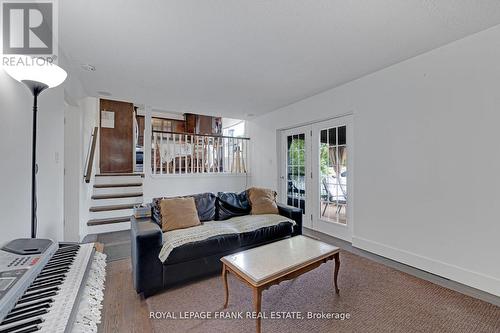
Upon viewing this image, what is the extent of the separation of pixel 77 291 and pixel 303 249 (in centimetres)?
164

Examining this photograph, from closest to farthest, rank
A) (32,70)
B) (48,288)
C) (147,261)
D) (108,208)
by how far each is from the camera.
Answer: (48,288) → (32,70) → (147,261) → (108,208)

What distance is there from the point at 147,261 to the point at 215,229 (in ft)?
2.42

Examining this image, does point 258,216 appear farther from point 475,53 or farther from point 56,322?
point 475,53

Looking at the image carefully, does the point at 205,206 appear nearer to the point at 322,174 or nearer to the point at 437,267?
the point at 322,174

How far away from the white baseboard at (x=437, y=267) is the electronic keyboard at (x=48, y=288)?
119 inches

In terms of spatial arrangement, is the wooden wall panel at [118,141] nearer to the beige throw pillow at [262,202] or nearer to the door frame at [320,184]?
the beige throw pillow at [262,202]

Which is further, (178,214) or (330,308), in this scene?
(178,214)

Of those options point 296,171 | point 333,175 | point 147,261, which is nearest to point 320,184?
point 333,175

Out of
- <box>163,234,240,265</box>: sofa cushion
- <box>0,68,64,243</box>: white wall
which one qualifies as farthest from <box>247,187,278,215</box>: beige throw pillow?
<box>0,68,64,243</box>: white wall

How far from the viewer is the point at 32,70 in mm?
1406

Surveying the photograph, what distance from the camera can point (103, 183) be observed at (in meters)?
4.51

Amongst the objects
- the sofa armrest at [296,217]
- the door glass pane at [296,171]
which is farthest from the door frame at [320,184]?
the sofa armrest at [296,217]

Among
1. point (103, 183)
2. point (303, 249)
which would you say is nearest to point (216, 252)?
point (303, 249)
